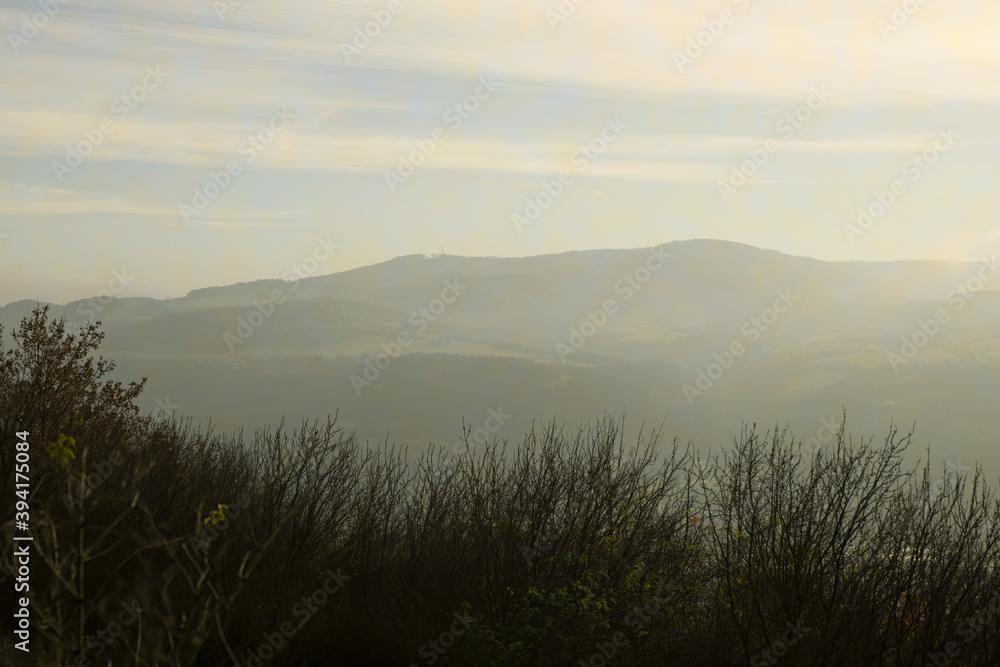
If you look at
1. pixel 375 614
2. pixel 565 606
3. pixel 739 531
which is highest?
pixel 739 531

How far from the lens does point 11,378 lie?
2122 centimetres

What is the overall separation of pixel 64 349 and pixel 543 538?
585 inches

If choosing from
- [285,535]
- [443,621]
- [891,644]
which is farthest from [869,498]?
[285,535]

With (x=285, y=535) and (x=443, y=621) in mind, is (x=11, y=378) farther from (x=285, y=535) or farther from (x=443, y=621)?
(x=443, y=621)

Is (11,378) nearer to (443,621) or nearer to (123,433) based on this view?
(123,433)

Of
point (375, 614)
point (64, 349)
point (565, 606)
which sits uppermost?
point (64, 349)

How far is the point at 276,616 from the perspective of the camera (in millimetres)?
13586

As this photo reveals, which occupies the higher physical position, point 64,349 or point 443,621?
point 64,349

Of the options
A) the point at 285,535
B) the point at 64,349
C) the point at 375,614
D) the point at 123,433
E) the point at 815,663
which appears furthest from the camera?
the point at 123,433

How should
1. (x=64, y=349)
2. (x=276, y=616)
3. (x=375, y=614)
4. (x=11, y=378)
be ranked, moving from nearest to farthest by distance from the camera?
1. (x=276, y=616)
2. (x=375, y=614)
3. (x=11, y=378)
4. (x=64, y=349)

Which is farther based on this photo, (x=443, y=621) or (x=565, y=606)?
(x=443, y=621)

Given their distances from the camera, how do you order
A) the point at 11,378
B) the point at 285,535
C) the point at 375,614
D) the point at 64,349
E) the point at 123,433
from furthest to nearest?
the point at 123,433, the point at 64,349, the point at 11,378, the point at 285,535, the point at 375,614

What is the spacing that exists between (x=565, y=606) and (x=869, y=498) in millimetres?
4481

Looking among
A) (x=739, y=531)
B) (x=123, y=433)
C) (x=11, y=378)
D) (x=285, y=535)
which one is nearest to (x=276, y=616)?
(x=285, y=535)
